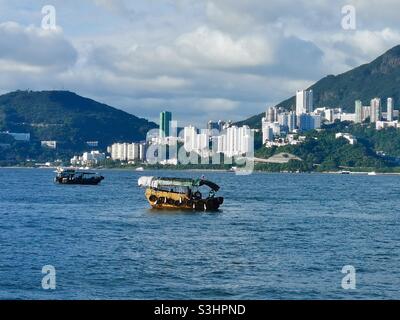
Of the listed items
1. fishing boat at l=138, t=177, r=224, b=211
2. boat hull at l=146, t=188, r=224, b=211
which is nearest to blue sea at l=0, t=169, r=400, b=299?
boat hull at l=146, t=188, r=224, b=211

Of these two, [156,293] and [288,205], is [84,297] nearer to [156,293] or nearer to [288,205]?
[156,293]

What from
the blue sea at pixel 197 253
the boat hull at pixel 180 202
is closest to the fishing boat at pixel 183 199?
the boat hull at pixel 180 202

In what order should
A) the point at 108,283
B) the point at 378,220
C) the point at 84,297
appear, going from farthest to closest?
1. the point at 378,220
2. the point at 108,283
3. the point at 84,297

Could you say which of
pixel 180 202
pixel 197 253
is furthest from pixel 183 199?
pixel 197 253

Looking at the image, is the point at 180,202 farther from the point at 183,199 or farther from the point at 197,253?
the point at 197,253
